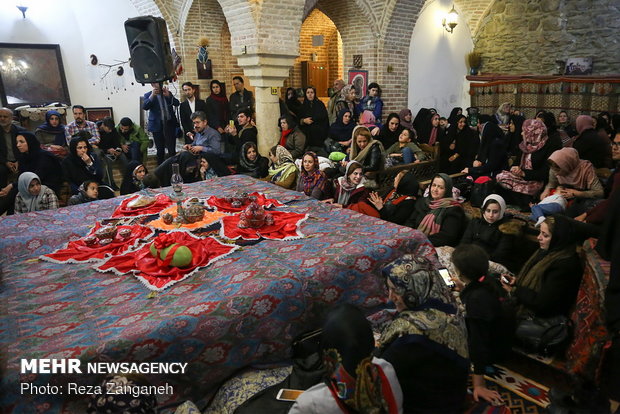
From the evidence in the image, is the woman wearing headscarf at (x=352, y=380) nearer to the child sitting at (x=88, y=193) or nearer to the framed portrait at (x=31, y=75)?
the child sitting at (x=88, y=193)

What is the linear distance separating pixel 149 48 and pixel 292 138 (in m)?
2.78

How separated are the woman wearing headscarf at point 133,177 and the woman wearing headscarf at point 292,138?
256cm

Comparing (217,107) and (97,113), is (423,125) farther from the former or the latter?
(97,113)

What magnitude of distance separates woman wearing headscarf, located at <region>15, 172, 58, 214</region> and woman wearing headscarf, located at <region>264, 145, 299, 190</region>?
2654 millimetres

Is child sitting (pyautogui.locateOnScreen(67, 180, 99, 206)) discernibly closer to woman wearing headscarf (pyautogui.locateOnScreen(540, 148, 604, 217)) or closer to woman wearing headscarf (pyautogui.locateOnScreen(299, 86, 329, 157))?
woman wearing headscarf (pyautogui.locateOnScreen(299, 86, 329, 157))

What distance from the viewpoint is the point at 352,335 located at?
180cm

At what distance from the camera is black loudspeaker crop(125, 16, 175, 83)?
513cm

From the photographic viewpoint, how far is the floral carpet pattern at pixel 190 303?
6.91 feet

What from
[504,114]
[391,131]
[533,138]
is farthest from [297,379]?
[504,114]

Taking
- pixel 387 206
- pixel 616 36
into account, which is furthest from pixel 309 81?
pixel 387 206

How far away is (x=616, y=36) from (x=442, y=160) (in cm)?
459

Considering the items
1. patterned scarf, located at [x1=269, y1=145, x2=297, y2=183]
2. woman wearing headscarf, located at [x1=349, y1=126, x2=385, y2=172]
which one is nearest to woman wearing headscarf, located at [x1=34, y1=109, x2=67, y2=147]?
patterned scarf, located at [x1=269, y1=145, x2=297, y2=183]

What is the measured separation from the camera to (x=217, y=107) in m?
8.38

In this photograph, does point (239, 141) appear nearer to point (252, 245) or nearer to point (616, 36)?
point (252, 245)
